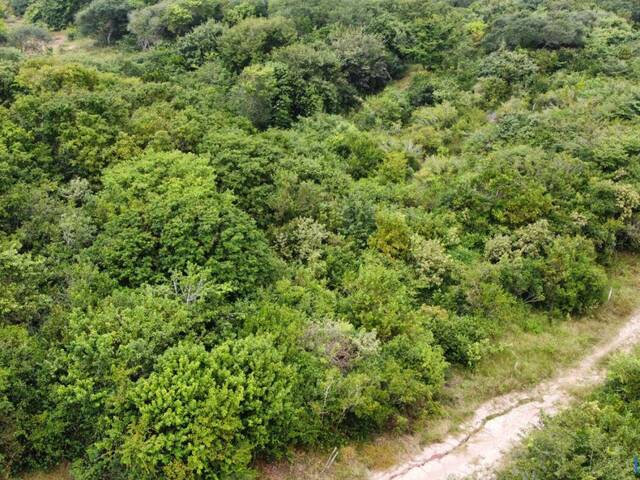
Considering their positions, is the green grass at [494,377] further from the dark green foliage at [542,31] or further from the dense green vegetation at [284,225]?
the dark green foliage at [542,31]

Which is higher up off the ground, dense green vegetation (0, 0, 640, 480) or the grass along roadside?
dense green vegetation (0, 0, 640, 480)

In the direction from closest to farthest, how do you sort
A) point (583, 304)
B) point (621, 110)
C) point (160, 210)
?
point (160, 210) → point (583, 304) → point (621, 110)

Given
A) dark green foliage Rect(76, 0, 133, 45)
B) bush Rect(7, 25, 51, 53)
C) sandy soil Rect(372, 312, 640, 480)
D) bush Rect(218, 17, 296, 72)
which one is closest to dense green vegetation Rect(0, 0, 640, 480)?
bush Rect(218, 17, 296, 72)

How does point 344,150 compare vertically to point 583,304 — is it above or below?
above

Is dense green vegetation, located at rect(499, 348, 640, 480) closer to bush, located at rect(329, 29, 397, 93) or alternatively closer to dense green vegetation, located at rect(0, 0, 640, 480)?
dense green vegetation, located at rect(0, 0, 640, 480)

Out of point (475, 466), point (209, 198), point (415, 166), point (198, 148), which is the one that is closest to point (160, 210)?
point (209, 198)

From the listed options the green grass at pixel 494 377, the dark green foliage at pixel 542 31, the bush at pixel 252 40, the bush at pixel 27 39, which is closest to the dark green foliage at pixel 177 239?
A: the green grass at pixel 494 377

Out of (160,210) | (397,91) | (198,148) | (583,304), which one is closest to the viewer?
(160,210)

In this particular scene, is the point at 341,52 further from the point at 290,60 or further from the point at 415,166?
the point at 415,166
